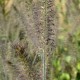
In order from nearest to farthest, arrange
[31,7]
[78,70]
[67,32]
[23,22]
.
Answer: [31,7] < [23,22] < [67,32] < [78,70]

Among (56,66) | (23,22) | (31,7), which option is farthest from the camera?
(56,66)

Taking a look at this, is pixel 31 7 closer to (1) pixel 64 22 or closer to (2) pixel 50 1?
(2) pixel 50 1

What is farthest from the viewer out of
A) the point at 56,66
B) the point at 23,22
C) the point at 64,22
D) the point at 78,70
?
the point at 78,70

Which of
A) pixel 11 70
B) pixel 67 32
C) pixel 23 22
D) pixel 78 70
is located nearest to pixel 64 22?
pixel 67 32

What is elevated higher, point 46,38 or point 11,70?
point 46,38

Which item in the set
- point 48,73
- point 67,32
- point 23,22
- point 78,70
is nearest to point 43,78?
point 48,73

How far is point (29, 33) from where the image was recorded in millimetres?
1264

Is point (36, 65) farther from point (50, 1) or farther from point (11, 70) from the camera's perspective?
point (50, 1)

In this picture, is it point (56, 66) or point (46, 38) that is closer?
point (46, 38)

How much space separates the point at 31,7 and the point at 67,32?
109 centimetres

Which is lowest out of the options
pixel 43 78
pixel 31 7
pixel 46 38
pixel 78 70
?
pixel 78 70

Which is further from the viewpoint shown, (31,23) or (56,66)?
(56,66)

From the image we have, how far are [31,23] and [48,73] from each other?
191 mm

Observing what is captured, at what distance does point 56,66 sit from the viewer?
279 cm
